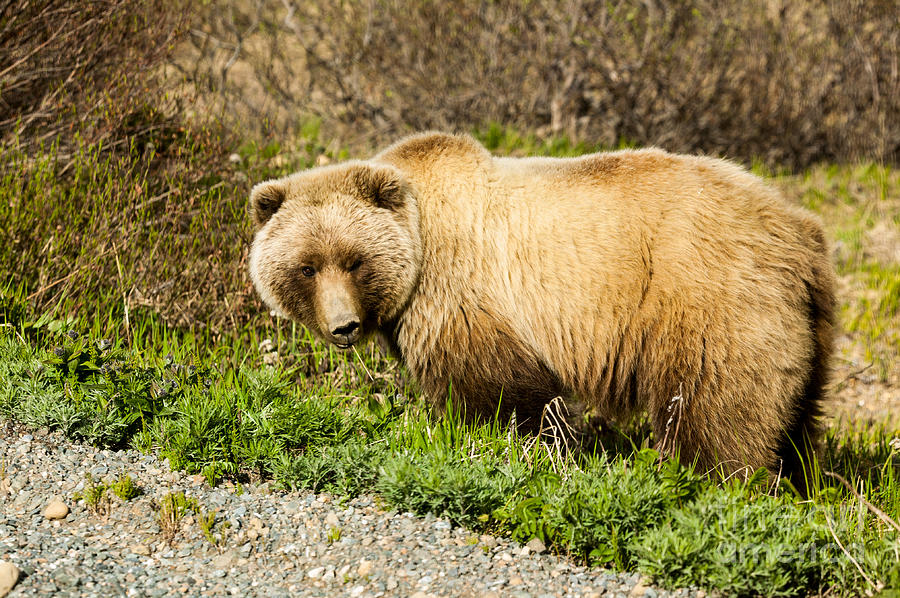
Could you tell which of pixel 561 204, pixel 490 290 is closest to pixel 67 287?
pixel 490 290

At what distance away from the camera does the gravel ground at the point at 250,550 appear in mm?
3102

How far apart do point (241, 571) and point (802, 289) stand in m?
2.73

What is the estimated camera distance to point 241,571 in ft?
10.6

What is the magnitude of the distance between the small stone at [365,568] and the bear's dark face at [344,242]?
1.14 metres

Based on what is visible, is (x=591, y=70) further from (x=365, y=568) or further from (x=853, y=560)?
(x=365, y=568)

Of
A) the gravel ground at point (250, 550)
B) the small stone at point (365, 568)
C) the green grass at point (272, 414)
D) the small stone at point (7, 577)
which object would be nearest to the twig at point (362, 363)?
the green grass at point (272, 414)

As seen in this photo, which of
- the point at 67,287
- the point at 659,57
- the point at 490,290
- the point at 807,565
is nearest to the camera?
the point at 807,565

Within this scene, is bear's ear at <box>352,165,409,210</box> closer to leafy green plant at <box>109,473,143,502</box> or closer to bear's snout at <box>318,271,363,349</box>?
bear's snout at <box>318,271,363,349</box>

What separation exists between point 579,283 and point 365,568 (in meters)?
1.71

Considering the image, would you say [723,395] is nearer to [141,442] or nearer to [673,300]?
[673,300]

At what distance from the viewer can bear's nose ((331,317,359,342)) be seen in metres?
3.95

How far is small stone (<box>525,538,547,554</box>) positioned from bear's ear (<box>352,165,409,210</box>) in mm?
1716

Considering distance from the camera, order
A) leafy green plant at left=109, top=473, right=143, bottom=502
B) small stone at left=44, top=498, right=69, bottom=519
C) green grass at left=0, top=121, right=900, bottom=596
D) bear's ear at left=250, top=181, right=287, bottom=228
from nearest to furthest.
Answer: green grass at left=0, top=121, right=900, bottom=596, small stone at left=44, top=498, right=69, bottom=519, leafy green plant at left=109, top=473, right=143, bottom=502, bear's ear at left=250, top=181, right=287, bottom=228

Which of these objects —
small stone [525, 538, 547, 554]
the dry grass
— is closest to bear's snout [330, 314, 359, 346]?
small stone [525, 538, 547, 554]
